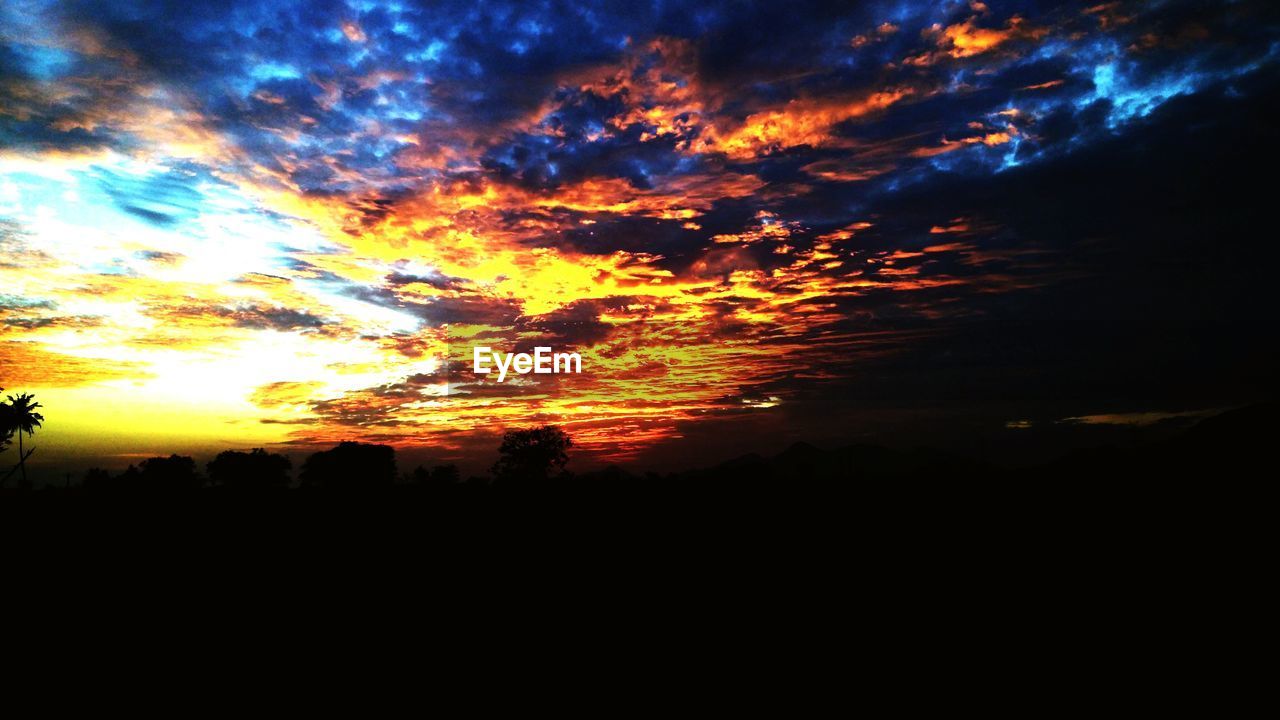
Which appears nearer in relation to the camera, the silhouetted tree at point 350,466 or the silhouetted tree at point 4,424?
the silhouetted tree at point 4,424

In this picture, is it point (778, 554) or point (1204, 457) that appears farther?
point (1204, 457)

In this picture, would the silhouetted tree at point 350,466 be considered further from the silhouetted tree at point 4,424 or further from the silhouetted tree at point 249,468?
the silhouetted tree at point 4,424

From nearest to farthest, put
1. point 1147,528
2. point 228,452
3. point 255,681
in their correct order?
point 255,681 < point 1147,528 < point 228,452

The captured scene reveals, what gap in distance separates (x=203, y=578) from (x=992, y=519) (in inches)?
1353

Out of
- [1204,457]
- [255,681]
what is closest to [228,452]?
[255,681]

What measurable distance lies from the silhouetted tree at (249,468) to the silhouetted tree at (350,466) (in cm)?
477

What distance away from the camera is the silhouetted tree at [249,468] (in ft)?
358

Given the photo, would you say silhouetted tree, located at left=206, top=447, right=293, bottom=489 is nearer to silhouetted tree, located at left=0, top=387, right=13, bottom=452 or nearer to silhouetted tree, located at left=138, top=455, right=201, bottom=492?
silhouetted tree, located at left=138, top=455, right=201, bottom=492

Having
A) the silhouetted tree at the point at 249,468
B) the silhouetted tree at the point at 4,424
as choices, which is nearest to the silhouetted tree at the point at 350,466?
the silhouetted tree at the point at 249,468

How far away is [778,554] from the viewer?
2338 cm

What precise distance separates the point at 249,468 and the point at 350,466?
19.5m

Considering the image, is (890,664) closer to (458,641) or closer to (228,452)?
(458,641)

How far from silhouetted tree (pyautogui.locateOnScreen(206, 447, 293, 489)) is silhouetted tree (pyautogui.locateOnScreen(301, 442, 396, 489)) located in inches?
188

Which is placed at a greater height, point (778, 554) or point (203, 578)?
point (203, 578)
